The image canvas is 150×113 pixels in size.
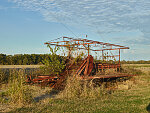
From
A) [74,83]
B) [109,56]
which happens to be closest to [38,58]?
[109,56]

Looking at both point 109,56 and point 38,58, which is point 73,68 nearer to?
point 109,56

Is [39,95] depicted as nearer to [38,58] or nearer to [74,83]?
[74,83]

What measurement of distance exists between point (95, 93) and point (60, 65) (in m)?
3.57

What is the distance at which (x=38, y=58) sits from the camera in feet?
118

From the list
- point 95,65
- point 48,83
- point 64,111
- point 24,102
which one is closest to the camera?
point 64,111

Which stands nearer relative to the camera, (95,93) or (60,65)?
(95,93)

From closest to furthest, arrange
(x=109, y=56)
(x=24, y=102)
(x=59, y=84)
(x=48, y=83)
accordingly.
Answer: (x=24, y=102) → (x=59, y=84) → (x=48, y=83) → (x=109, y=56)

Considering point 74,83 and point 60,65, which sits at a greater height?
point 60,65

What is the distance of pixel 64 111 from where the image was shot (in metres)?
6.95

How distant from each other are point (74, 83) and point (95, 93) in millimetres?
1256

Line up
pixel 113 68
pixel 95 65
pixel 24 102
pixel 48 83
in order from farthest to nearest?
1. pixel 113 68
2. pixel 95 65
3. pixel 48 83
4. pixel 24 102

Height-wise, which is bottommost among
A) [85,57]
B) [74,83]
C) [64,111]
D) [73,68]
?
[64,111]

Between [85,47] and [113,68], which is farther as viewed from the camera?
[113,68]

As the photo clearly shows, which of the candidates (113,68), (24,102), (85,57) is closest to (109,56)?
(113,68)
